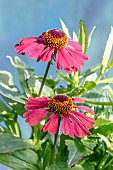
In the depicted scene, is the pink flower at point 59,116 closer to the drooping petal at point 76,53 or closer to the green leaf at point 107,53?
the drooping petal at point 76,53

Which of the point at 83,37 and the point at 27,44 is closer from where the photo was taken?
the point at 27,44

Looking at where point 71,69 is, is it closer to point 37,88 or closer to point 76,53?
point 76,53

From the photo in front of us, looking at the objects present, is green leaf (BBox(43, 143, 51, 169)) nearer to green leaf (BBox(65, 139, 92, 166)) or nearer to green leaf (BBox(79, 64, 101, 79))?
green leaf (BBox(65, 139, 92, 166))

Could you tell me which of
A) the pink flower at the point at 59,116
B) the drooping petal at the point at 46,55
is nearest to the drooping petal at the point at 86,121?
the pink flower at the point at 59,116

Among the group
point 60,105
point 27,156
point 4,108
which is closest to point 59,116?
point 60,105

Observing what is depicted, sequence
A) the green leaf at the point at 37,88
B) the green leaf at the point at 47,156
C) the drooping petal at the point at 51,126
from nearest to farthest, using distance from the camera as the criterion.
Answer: the drooping petal at the point at 51,126 < the green leaf at the point at 47,156 < the green leaf at the point at 37,88

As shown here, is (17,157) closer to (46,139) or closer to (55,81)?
(46,139)
